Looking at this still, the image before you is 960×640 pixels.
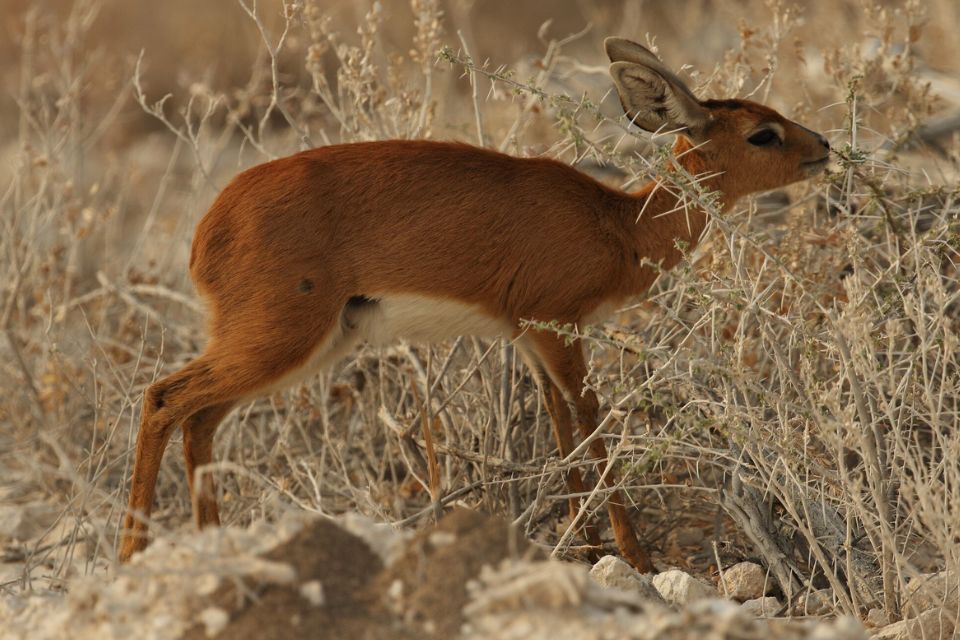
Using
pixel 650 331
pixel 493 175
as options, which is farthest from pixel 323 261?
pixel 650 331

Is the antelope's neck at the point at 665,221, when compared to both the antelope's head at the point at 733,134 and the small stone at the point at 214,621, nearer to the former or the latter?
the antelope's head at the point at 733,134

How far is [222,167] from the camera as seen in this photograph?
11875mm

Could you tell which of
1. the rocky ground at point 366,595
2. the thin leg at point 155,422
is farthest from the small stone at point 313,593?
the thin leg at point 155,422

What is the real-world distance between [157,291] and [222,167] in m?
5.99

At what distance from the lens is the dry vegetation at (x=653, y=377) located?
3838mm

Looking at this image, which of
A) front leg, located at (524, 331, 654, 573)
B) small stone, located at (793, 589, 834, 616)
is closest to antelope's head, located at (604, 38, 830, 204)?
front leg, located at (524, 331, 654, 573)

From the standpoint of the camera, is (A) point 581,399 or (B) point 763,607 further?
(A) point 581,399

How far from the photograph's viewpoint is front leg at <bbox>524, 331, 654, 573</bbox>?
4633 millimetres

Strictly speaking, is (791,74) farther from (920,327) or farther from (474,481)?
(920,327)

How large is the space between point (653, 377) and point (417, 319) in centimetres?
99

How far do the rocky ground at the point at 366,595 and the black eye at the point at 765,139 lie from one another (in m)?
2.48

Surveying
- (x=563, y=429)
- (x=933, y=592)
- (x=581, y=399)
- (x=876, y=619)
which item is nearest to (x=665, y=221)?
(x=581, y=399)

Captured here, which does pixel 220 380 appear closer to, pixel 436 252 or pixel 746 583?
pixel 436 252

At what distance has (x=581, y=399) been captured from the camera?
474 cm
